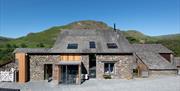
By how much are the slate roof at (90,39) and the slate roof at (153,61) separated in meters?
6.47

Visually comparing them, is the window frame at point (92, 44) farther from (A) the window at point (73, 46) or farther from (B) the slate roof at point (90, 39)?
(A) the window at point (73, 46)

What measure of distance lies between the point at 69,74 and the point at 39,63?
4295 mm

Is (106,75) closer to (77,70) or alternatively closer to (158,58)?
(77,70)

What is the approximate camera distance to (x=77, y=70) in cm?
3041

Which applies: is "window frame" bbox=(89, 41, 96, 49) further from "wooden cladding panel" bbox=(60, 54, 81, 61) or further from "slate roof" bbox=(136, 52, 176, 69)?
"slate roof" bbox=(136, 52, 176, 69)

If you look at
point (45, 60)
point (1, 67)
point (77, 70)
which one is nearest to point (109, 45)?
point (77, 70)

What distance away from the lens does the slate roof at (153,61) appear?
123 ft

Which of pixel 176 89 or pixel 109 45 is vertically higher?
pixel 109 45

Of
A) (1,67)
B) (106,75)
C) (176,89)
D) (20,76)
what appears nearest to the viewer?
(176,89)

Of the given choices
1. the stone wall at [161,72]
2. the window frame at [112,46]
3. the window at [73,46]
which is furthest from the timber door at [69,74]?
the stone wall at [161,72]

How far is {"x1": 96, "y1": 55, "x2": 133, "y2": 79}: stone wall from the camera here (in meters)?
31.2

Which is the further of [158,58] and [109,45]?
[158,58]

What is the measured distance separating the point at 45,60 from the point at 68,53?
2.78 m

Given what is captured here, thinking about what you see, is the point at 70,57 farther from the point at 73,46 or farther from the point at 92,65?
the point at 92,65
